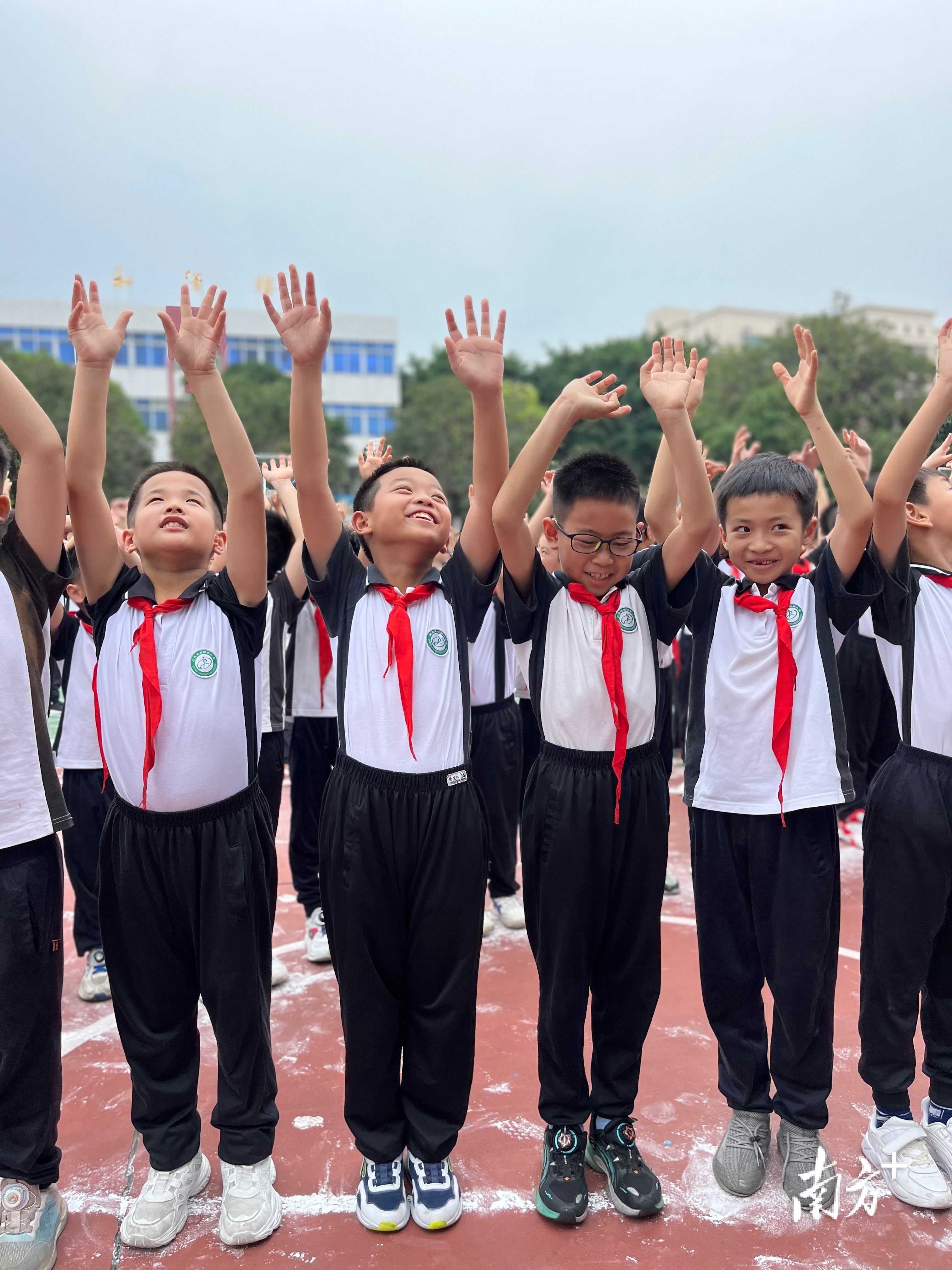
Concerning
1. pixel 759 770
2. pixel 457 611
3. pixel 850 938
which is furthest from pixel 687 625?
pixel 850 938

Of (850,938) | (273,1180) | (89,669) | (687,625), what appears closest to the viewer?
(273,1180)

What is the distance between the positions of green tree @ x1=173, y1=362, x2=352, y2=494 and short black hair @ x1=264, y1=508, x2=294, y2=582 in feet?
63.0

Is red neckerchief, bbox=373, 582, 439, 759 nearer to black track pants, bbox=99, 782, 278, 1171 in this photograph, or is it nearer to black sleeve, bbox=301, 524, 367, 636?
black sleeve, bbox=301, 524, 367, 636

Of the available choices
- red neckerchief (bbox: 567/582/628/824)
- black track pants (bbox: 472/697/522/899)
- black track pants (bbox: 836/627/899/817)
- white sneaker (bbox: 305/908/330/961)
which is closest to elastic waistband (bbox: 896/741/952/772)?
red neckerchief (bbox: 567/582/628/824)

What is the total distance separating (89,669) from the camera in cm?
415

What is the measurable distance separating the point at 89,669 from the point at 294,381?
2.11 metres

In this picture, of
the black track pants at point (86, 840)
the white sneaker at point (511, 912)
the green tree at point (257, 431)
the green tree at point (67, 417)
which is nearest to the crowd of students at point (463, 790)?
the black track pants at point (86, 840)

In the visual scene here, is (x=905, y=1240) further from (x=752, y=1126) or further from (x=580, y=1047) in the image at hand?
(x=580, y=1047)

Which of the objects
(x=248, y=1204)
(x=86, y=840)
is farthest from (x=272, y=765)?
(x=248, y=1204)

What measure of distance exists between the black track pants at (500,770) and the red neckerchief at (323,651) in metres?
0.74

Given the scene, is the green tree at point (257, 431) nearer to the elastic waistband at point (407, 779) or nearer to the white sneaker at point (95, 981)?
the white sneaker at point (95, 981)

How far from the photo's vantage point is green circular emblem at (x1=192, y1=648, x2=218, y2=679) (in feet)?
8.95

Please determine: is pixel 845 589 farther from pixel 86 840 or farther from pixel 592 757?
pixel 86 840

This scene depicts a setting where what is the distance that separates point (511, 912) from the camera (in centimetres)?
488
